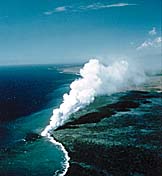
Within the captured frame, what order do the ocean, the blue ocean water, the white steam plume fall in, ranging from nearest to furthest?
1. the blue ocean water
2. the ocean
3. the white steam plume

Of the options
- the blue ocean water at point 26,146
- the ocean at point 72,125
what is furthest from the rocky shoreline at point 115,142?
the blue ocean water at point 26,146

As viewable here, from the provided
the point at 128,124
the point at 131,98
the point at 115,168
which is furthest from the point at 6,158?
the point at 131,98

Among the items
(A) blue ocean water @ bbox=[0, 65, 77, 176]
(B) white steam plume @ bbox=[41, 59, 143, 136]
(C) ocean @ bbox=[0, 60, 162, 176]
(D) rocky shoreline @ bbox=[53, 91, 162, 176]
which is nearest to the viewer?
(D) rocky shoreline @ bbox=[53, 91, 162, 176]

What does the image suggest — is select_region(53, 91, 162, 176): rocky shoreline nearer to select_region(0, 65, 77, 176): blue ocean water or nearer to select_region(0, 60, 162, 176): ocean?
select_region(0, 60, 162, 176): ocean

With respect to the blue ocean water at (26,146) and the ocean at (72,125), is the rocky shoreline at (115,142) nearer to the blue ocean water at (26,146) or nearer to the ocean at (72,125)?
the ocean at (72,125)

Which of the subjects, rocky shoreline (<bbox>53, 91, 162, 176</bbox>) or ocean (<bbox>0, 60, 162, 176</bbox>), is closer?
rocky shoreline (<bbox>53, 91, 162, 176</bbox>)

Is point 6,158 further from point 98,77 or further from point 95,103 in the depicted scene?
point 98,77

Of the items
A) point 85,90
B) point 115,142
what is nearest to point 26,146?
point 115,142

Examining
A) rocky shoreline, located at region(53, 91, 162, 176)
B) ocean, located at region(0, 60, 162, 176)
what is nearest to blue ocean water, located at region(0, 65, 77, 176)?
ocean, located at region(0, 60, 162, 176)
